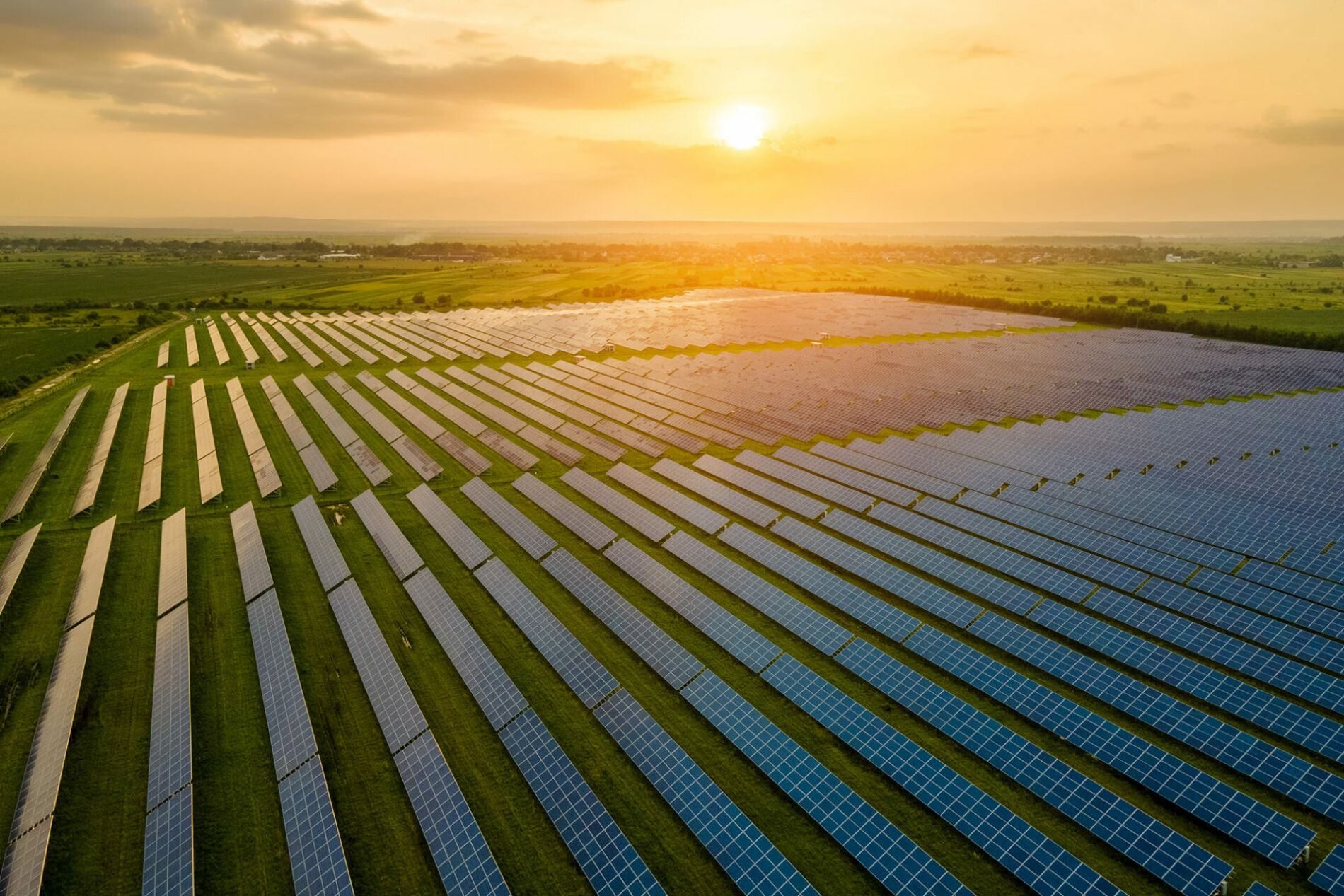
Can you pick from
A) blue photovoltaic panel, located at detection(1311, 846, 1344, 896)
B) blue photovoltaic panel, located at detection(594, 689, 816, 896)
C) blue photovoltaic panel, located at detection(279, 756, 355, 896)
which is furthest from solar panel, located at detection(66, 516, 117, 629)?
blue photovoltaic panel, located at detection(1311, 846, 1344, 896)

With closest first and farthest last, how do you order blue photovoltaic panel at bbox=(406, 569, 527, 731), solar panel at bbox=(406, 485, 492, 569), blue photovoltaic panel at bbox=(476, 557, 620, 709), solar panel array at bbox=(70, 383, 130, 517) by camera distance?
blue photovoltaic panel at bbox=(406, 569, 527, 731), blue photovoltaic panel at bbox=(476, 557, 620, 709), solar panel at bbox=(406, 485, 492, 569), solar panel array at bbox=(70, 383, 130, 517)

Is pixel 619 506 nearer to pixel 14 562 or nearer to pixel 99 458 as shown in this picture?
pixel 14 562

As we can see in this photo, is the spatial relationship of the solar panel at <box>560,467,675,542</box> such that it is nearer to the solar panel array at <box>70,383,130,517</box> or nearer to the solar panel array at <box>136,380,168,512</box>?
the solar panel array at <box>136,380,168,512</box>

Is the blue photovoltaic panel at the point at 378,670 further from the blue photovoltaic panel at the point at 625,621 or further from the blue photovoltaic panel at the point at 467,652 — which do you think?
the blue photovoltaic panel at the point at 625,621

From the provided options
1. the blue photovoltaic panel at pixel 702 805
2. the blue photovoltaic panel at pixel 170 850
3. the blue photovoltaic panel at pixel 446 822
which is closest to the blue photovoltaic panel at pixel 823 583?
the blue photovoltaic panel at pixel 702 805

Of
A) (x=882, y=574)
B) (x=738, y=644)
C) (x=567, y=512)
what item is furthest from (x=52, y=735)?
(x=882, y=574)

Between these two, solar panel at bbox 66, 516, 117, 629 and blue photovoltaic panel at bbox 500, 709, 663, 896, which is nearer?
blue photovoltaic panel at bbox 500, 709, 663, 896
